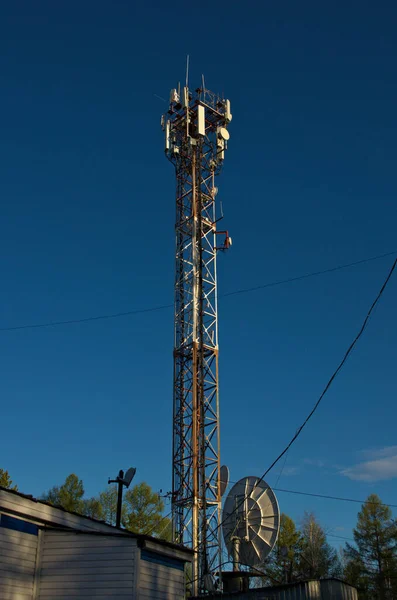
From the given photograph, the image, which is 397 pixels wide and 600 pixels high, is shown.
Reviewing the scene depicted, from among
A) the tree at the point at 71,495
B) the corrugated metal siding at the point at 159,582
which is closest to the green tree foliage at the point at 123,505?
the tree at the point at 71,495

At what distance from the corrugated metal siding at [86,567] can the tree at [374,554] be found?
36762mm

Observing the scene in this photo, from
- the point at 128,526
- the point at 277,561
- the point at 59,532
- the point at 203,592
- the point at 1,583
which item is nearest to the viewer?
the point at 1,583

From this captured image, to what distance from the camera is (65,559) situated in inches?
626

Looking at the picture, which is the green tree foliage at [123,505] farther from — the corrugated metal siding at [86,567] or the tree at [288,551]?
the corrugated metal siding at [86,567]

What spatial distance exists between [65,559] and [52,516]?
3.75 feet

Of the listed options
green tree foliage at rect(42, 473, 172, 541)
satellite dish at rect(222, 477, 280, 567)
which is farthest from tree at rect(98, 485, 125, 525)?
satellite dish at rect(222, 477, 280, 567)

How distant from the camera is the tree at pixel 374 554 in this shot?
47.2 m

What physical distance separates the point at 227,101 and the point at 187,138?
4.06 meters

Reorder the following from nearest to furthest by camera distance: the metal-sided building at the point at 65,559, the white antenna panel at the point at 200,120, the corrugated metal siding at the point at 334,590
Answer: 1. the metal-sided building at the point at 65,559
2. the corrugated metal siding at the point at 334,590
3. the white antenna panel at the point at 200,120

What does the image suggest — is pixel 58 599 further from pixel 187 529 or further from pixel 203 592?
pixel 187 529

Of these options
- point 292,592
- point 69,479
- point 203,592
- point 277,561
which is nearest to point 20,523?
point 292,592

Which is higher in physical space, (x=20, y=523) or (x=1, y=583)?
(x=20, y=523)

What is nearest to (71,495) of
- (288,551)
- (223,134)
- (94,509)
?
(94,509)

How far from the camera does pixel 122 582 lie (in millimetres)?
15312
